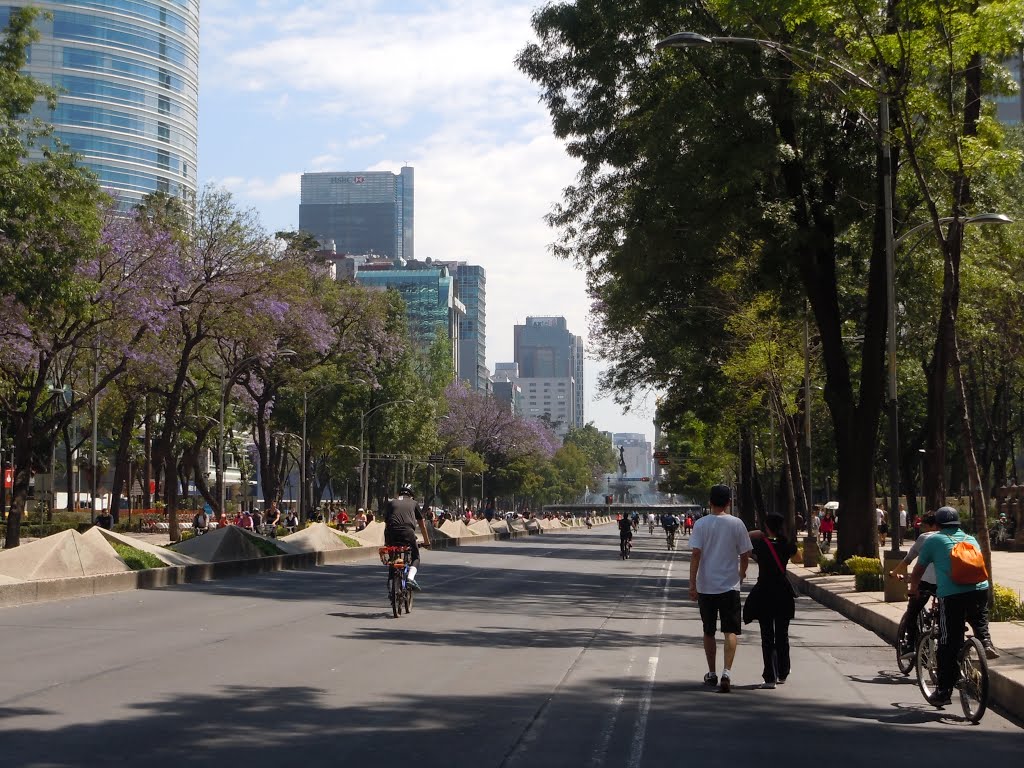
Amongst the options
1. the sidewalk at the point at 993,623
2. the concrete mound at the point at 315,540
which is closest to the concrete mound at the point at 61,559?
the concrete mound at the point at 315,540

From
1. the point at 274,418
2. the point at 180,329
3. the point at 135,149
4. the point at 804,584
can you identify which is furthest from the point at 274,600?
the point at 135,149

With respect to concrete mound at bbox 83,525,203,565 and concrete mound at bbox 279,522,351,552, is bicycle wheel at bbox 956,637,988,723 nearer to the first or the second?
concrete mound at bbox 83,525,203,565

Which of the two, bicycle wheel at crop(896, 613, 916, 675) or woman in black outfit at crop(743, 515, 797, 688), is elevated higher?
woman in black outfit at crop(743, 515, 797, 688)

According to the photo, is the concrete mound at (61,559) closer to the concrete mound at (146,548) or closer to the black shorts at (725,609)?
the concrete mound at (146,548)

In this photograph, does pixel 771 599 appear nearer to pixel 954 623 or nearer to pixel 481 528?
pixel 954 623

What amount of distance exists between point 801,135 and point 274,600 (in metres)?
15.3

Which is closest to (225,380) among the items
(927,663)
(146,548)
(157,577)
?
(146,548)

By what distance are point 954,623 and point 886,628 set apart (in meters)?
7.46

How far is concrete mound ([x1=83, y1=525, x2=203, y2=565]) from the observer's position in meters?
25.3

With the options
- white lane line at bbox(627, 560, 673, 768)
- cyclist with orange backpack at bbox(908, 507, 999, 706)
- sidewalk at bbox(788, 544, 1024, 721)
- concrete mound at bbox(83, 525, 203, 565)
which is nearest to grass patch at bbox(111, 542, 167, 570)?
concrete mound at bbox(83, 525, 203, 565)

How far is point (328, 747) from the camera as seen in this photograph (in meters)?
8.35

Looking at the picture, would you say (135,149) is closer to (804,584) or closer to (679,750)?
(804,584)

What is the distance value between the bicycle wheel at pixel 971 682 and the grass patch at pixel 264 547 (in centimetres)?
2449

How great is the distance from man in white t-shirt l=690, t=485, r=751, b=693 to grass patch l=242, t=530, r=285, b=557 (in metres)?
22.7
